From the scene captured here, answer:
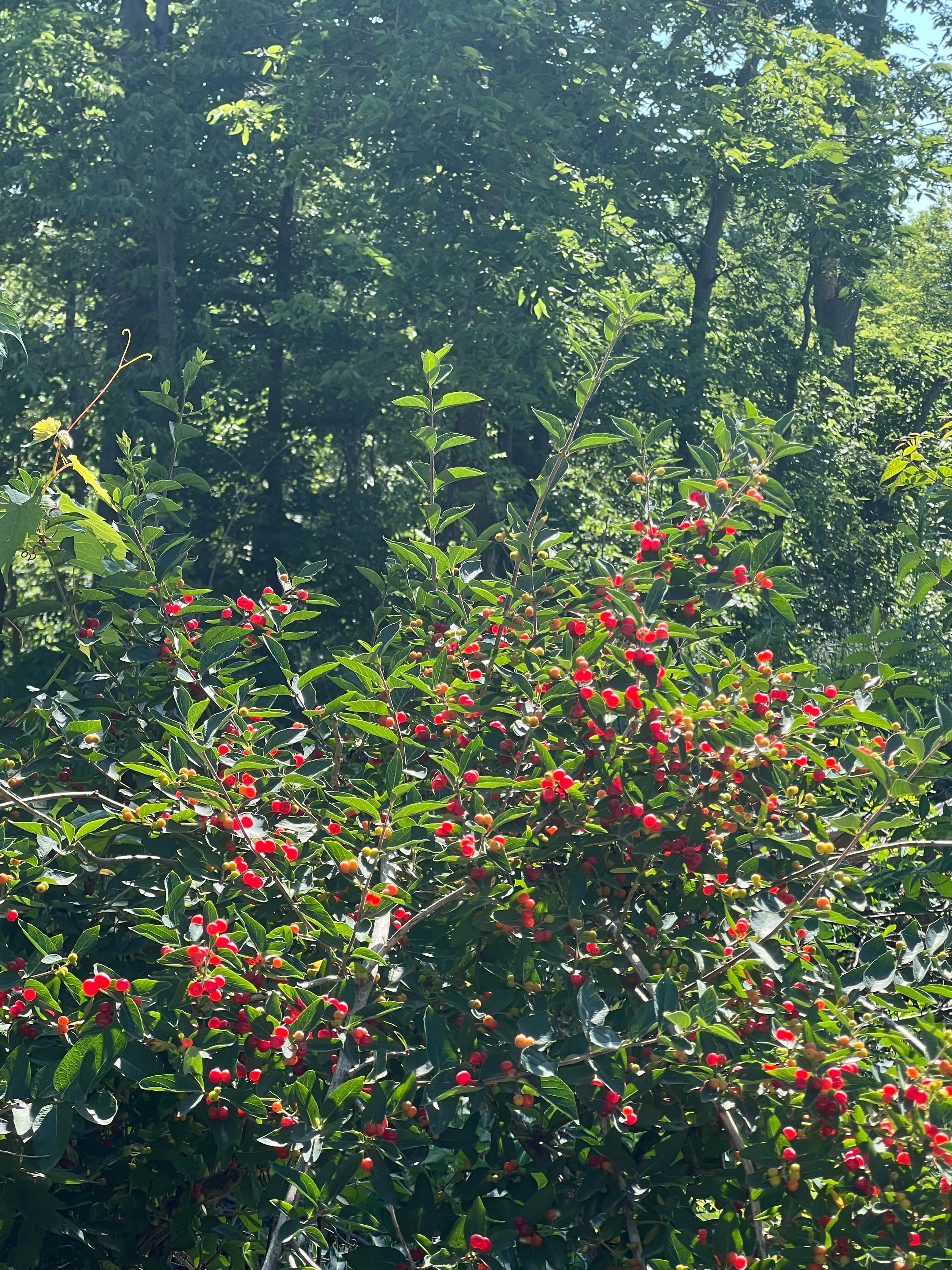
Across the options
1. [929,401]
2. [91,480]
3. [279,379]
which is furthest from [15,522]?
[929,401]

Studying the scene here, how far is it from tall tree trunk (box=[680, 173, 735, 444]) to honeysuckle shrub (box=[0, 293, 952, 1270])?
8397 millimetres

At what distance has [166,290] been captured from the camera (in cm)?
1034

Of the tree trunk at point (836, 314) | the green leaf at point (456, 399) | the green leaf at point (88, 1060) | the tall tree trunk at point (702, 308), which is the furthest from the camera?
the tree trunk at point (836, 314)

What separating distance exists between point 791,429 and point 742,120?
2800mm

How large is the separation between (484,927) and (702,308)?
1134cm

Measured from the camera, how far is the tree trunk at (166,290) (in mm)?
10156

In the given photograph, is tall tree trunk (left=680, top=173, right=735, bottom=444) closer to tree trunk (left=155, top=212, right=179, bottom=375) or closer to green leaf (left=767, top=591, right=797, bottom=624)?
tree trunk (left=155, top=212, right=179, bottom=375)

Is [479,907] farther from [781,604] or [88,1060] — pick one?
[781,604]

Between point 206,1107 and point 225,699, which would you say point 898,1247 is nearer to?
point 206,1107

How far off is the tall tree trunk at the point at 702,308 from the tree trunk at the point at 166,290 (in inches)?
177

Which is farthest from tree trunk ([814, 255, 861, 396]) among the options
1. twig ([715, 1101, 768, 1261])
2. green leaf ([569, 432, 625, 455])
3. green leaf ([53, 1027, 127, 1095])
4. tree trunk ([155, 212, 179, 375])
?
green leaf ([53, 1027, 127, 1095])

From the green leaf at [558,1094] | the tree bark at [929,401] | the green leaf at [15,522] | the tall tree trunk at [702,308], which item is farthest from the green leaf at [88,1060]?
the tree bark at [929,401]

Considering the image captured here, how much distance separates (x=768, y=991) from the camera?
7.07ft

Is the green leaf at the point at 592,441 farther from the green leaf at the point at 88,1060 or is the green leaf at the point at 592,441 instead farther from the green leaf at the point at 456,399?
Result: the green leaf at the point at 88,1060
